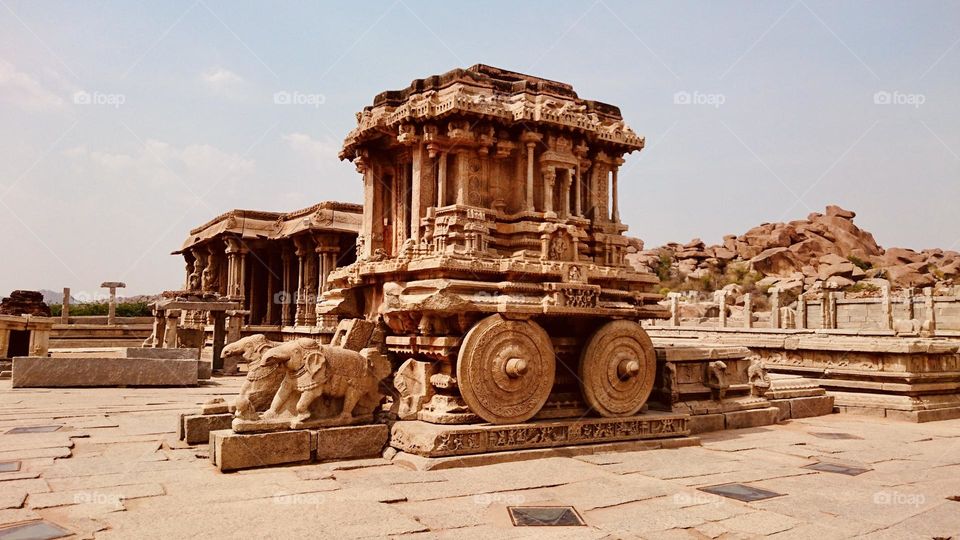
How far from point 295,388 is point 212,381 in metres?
10.0

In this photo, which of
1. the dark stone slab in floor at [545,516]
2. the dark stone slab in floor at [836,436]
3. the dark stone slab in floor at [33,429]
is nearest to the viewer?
the dark stone slab in floor at [545,516]

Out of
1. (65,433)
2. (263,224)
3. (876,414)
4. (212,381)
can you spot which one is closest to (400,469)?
(65,433)

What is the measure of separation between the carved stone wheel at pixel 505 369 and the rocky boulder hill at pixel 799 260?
148 feet

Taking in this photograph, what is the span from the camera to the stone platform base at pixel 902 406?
10.2 meters

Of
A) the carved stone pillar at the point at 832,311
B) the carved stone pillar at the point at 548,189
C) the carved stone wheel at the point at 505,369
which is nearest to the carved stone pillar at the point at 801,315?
the carved stone pillar at the point at 832,311

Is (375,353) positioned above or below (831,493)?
above

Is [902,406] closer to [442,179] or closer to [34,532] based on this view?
[442,179]

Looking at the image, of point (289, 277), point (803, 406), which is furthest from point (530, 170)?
point (289, 277)

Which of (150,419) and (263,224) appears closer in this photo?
(150,419)

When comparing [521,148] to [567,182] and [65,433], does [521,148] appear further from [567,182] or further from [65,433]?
[65,433]

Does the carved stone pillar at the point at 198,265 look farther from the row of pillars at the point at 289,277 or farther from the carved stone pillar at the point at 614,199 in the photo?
the carved stone pillar at the point at 614,199

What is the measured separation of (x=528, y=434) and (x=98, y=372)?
33.5 feet

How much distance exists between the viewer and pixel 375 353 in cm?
698

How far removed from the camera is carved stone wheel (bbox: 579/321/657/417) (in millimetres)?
7479
